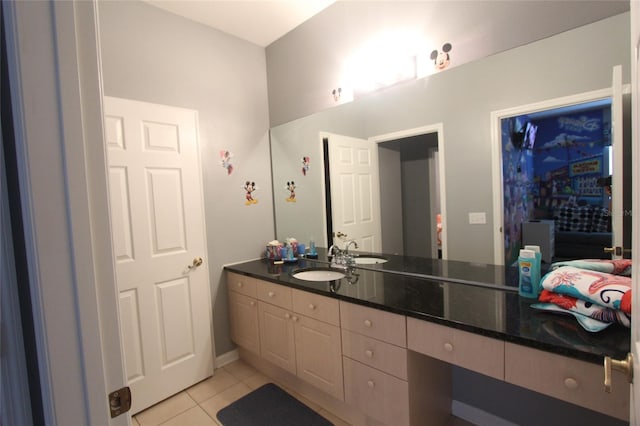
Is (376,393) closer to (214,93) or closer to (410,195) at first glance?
(410,195)

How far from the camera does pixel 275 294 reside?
6.84 feet

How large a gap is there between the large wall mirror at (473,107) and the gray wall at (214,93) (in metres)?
0.74

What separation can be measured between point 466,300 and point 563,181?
70 cm

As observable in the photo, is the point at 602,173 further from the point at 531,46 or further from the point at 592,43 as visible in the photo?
the point at 531,46

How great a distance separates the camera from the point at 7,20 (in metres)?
0.55

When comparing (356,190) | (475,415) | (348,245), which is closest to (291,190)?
(356,190)

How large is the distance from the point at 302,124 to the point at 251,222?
0.98 meters

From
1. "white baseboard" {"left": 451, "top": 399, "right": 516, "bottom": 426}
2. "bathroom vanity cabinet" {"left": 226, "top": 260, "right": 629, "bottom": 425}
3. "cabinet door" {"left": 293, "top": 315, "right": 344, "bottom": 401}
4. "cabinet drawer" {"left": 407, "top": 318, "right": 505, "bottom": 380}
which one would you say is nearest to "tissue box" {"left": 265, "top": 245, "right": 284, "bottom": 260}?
"bathroom vanity cabinet" {"left": 226, "top": 260, "right": 629, "bottom": 425}

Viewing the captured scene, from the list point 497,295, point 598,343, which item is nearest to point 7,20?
point 598,343

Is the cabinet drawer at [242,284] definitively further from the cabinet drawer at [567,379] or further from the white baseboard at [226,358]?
the cabinet drawer at [567,379]

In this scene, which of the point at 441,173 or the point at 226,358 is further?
→ the point at 226,358

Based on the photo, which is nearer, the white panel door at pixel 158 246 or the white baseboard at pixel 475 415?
the white baseboard at pixel 475 415

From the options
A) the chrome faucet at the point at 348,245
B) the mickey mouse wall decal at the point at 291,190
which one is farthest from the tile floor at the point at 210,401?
the mickey mouse wall decal at the point at 291,190

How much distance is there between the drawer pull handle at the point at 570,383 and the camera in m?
0.99
